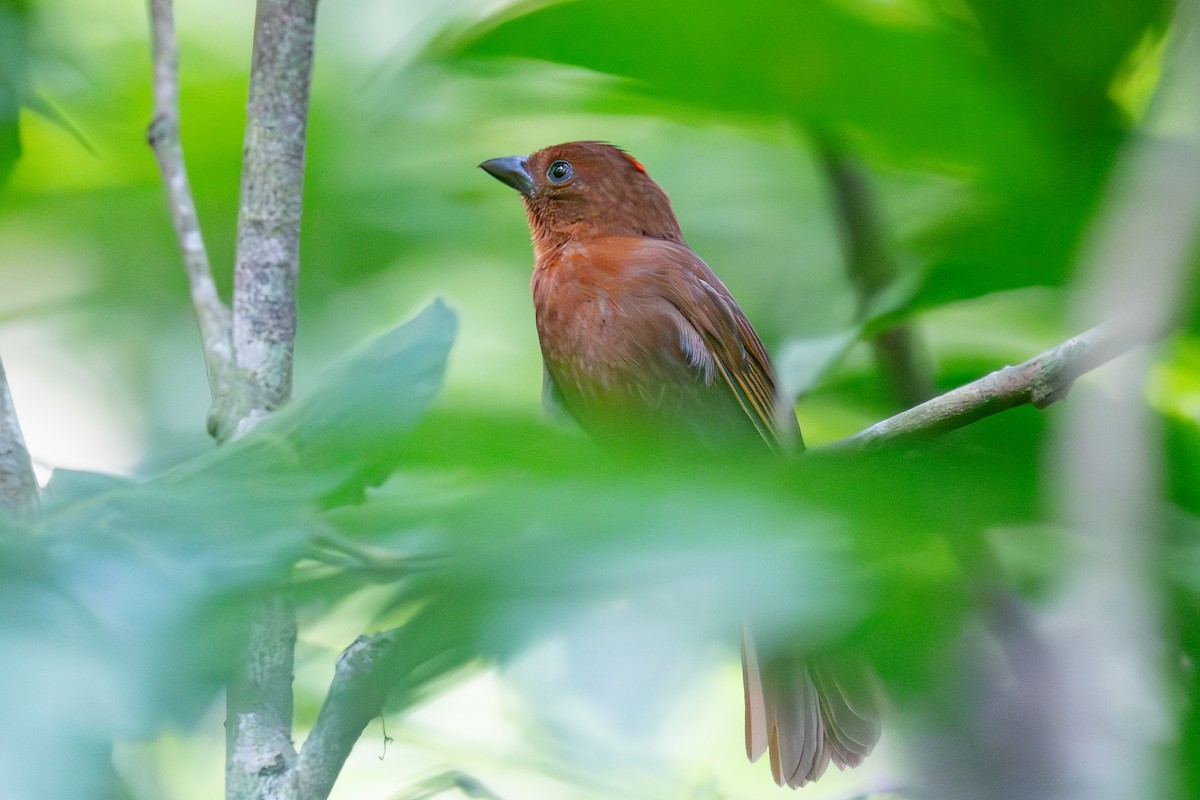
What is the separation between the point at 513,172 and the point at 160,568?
3.31 meters

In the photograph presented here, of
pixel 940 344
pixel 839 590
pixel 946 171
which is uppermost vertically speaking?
pixel 839 590

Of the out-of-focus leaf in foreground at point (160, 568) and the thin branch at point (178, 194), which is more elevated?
the out-of-focus leaf in foreground at point (160, 568)

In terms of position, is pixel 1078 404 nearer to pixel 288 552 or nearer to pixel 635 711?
pixel 635 711

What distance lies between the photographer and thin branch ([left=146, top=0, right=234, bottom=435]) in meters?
2.08

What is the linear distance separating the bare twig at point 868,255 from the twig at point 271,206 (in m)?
1.10

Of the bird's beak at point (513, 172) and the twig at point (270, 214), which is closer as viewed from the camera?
the twig at point (270, 214)

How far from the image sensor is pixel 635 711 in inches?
22.4

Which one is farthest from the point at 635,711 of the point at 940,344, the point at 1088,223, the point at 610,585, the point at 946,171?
the point at 940,344

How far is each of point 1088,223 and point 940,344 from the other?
163cm

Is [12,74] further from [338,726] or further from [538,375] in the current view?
[338,726]

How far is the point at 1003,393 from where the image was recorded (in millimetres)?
1710

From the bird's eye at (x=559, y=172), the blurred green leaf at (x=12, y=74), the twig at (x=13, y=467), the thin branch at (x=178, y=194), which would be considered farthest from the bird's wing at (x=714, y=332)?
the twig at (x=13, y=467)

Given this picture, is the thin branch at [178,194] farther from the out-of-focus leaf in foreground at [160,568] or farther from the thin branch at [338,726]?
the out-of-focus leaf in foreground at [160,568]

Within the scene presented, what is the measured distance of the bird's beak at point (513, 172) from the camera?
374cm
